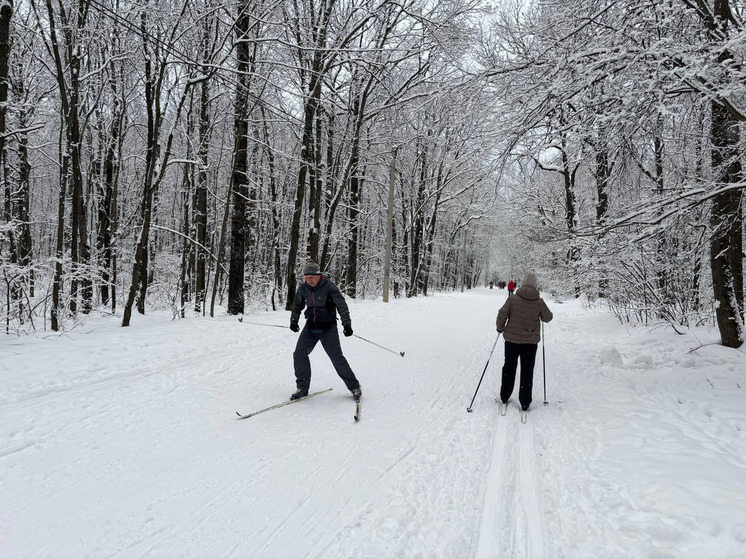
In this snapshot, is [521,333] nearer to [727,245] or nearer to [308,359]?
[308,359]

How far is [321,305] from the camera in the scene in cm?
559

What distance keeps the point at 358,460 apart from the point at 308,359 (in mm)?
1986

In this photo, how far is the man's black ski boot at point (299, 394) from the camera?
5484 millimetres

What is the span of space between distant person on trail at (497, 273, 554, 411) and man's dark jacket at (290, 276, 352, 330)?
7.82 feet

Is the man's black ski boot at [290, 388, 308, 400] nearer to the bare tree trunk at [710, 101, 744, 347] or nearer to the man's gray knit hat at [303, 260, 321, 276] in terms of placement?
the man's gray knit hat at [303, 260, 321, 276]

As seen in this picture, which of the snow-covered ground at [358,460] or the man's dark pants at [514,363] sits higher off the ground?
the man's dark pants at [514,363]

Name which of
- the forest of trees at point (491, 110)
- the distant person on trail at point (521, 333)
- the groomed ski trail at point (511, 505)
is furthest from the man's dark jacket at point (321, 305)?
the forest of trees at point (491, 110)

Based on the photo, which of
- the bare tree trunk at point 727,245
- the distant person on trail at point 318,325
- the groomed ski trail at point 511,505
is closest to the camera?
the groomed ski trail at point 511,505

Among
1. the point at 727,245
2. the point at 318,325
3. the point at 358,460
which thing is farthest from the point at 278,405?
the point at 727,245

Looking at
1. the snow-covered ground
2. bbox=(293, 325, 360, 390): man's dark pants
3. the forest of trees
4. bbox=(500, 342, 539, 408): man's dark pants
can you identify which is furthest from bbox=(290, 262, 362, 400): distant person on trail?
the forest of trees

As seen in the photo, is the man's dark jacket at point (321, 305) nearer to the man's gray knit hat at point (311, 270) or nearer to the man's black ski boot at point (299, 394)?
the man's gray knit hat at point (311, 270)

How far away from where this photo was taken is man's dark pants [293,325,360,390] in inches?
221

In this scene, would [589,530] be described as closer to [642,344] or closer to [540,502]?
[540,502]

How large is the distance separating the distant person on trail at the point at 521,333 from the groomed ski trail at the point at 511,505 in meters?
1.02
